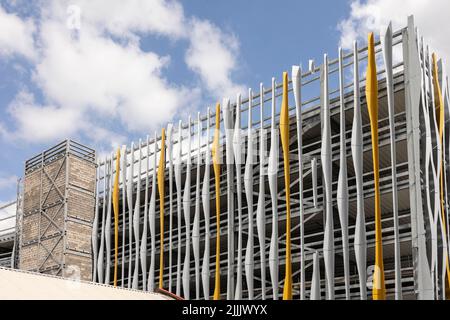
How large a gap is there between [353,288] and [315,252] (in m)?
2.57

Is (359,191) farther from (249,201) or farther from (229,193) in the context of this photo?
(229,193)

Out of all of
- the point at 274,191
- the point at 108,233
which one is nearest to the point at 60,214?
the point at 108,233

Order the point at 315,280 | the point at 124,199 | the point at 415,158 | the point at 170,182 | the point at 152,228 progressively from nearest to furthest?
1. the point at 415,158
2. the point at 315,280
3. the point at 170,182
4. the point at 152,228
5. the point at 124,199

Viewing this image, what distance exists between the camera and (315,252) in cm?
2847

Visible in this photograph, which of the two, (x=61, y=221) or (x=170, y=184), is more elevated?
(x=170, y=184)

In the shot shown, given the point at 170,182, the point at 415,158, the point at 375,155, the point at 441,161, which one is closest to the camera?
the point at 415,158

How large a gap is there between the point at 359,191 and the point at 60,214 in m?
22.0

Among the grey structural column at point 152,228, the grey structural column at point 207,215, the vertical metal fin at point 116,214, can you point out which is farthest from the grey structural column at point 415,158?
the vertical metal fin at point 116,214

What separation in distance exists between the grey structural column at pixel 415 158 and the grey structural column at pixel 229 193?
10.1m

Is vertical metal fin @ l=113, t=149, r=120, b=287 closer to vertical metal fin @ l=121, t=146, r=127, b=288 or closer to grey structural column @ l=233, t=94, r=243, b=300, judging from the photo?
vertical metal fin @ l=121, t=146, r=127, b=288

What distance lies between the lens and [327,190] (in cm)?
2795

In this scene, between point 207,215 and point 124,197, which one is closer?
point 207,215

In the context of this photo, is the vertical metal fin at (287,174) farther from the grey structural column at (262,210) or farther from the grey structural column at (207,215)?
Result: the grey structural column at (207,215)
